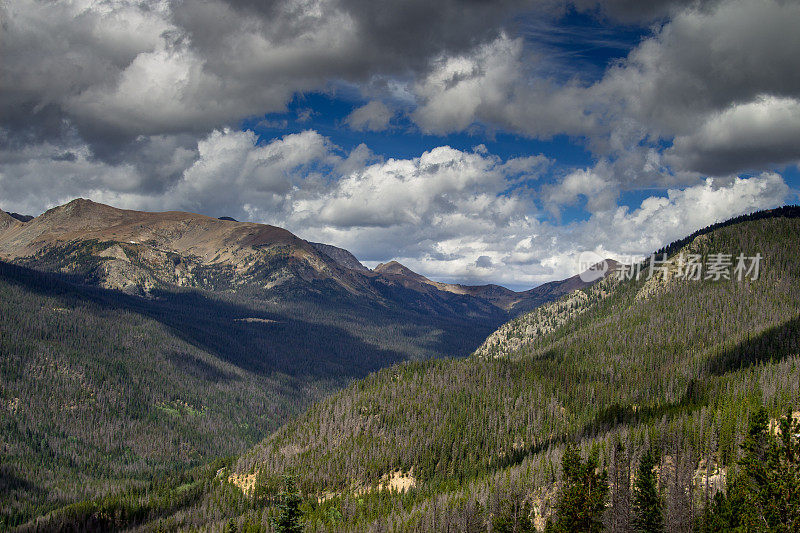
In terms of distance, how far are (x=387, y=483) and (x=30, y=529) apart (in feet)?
467

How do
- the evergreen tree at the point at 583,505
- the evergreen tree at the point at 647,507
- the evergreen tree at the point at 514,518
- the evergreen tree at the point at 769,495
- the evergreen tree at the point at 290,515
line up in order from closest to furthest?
the evergreen tree at the point at 769,495
the evergreen tree at the point at 290,515
the evergreen tree at the point at 583,505
the evergreen tree at the point at 647,507
the evergreen tree at the point at 514,518

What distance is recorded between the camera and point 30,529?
197375mm

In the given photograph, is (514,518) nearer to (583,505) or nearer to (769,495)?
(583,505)

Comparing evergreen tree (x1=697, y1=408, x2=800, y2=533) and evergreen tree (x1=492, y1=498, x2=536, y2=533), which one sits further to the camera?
evergreen tree (x1=492, y1=498, x2=536, y2=533)

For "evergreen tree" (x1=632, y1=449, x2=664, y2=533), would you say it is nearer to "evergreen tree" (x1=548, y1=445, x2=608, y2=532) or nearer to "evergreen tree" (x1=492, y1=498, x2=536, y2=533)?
"evergreen tree" (x1=548, y1=445, x2=608, y2=532)

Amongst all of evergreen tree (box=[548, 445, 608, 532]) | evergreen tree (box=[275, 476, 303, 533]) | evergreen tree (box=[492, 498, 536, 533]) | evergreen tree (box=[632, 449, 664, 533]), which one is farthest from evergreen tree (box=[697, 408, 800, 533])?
evergreen tree (box=[275, 476, 303, 533])

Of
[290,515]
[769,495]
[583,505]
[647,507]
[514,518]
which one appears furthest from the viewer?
[514,518]

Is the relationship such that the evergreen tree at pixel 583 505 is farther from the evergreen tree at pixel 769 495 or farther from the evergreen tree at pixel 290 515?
the evergreen tree at pixel 290 515

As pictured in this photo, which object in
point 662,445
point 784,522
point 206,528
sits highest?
point 784,522

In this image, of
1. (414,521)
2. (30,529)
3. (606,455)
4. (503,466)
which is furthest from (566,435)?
(30,529)

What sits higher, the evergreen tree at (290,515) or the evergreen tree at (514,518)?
Answer: the evergreen tree at (290,515)

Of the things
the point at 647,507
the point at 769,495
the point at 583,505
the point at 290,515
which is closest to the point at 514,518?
the point at 647,507

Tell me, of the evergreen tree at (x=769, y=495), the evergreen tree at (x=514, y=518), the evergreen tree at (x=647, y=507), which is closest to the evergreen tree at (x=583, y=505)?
the evergreen tree at (x=647, y=507)

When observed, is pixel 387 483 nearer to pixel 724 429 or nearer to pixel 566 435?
pixel 566 435
